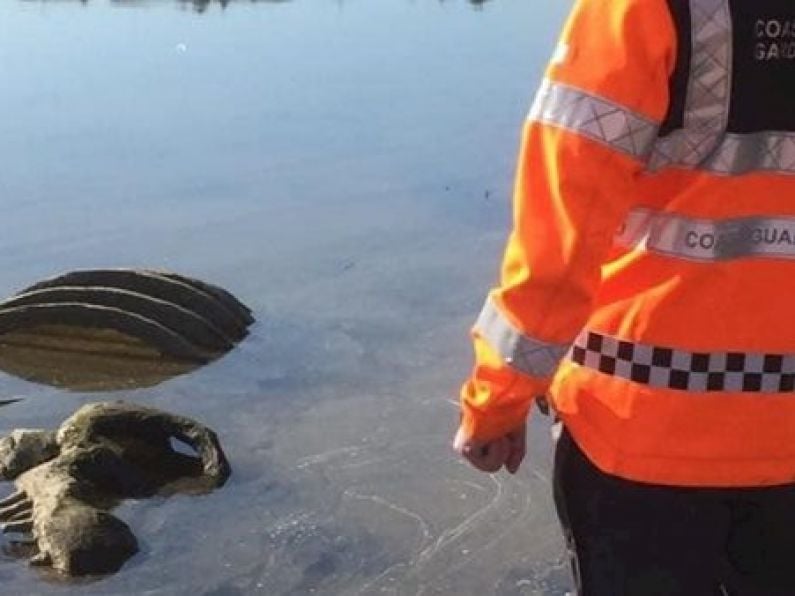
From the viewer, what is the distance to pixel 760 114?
2359mm

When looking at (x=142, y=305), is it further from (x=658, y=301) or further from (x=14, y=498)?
(x=658, y=301)

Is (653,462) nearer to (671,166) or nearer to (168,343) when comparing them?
(671,166)

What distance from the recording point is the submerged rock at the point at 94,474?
14.3 feet

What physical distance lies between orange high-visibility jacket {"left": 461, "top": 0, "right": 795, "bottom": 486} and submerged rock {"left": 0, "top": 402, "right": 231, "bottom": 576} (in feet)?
7.18

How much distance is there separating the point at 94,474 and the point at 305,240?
2999 millimetres

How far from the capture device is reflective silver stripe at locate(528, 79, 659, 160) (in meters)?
2.26

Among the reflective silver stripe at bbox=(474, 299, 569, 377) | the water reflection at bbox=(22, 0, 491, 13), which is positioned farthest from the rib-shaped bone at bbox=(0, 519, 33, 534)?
the water reflection at bbox=(22, 0, 491, 13)

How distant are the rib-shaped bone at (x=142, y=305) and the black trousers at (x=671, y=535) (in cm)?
377

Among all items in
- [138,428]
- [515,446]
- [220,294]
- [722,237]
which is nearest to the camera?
[722,237]

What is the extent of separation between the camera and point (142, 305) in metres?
6.45

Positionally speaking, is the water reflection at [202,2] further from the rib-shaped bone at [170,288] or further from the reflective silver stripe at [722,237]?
the reflective silver stripe at [722,237]

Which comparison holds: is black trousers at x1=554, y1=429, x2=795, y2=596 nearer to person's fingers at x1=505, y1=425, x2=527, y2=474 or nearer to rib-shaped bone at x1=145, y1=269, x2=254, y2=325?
person's fingers at x1=505, y1=425, x2=527, y2=474

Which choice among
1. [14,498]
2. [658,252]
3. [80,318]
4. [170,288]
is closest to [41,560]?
[14,498]

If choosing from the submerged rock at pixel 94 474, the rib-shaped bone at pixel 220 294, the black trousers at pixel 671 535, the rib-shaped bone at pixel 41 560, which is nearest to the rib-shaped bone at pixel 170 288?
the rib-shaped bone at pixel 220 294
